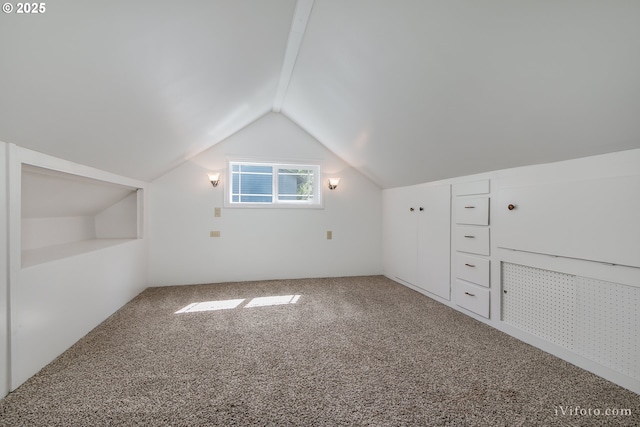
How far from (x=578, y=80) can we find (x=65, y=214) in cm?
442

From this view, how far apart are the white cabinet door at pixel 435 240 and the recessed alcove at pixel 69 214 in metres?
3.52

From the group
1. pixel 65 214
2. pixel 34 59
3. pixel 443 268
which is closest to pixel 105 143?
pixel 34 59

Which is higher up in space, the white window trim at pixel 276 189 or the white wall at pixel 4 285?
the white window trim at pixel 276 189

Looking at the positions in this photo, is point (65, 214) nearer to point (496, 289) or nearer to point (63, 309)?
point (63, 309)

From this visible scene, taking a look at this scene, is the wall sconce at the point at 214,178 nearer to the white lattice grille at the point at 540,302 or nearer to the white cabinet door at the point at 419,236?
the white cabinet door at the point at 419,236

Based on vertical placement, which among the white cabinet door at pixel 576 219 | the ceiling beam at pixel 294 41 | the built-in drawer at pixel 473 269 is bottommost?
the built-in drawer at pixel 473 269

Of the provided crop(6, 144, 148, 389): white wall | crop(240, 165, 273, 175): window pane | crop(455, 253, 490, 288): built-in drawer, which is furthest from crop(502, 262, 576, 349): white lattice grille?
crop(6, 144, 148, 389): white wall

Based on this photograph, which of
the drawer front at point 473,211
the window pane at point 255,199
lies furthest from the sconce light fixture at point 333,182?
the drawer front at point 473,211

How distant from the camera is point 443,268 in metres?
3.05

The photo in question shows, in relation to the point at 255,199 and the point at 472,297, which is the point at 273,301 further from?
the point at 472,297

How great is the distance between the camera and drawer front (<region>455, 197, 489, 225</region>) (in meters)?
2.50

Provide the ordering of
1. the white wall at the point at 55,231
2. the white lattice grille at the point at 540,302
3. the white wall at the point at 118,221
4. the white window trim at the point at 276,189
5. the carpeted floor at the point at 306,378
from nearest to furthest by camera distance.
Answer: the carpeted floor at the point at 306,378, the white lattice grille at the point at 540,302, the white wall at the point at 55,231, the white wall at the point at 118,221, the white window trim at the point at 276,189

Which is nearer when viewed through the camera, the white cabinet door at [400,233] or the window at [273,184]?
the white cabinet door at [400,233]

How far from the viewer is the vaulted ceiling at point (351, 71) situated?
1155 mm
